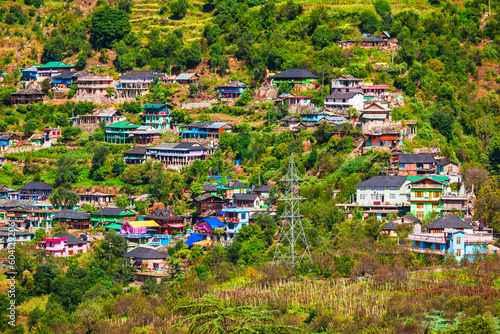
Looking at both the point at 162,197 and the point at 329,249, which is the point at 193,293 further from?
the point at 162,197

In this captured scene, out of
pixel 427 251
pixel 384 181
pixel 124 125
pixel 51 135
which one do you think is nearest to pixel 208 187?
pixel 384 181

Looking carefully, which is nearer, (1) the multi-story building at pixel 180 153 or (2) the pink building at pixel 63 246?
(2) the pink building at pixel 63 246

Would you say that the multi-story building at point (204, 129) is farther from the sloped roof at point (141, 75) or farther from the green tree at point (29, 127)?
the green tree at point (29, 127)

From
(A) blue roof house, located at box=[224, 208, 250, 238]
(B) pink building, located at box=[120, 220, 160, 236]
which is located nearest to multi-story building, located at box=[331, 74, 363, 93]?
(A) blue roof house, located at box=[224, 208, 250, 238]

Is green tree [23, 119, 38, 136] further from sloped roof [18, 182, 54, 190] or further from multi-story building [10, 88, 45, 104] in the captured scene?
sloped roof [18, 182, 54, 190]

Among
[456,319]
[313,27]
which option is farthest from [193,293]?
[313,27]

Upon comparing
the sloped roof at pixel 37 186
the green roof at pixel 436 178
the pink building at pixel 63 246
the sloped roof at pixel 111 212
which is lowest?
the pink building at pixel 63 246

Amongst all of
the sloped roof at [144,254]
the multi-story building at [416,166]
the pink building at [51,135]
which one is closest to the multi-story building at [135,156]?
the pink building at [51,135]
